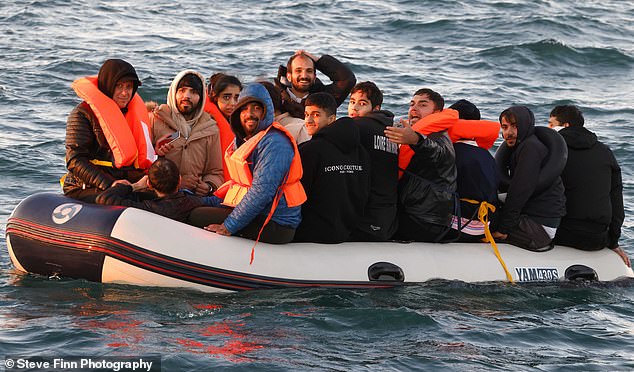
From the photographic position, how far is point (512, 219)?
26.9 feet

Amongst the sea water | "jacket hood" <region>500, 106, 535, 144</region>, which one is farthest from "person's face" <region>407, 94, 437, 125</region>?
the sea water

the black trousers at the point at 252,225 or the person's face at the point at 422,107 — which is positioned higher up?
the person's face at the point at 422,107

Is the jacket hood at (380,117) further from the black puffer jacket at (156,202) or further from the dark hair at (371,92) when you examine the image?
the black puffer jacket at (156,202)

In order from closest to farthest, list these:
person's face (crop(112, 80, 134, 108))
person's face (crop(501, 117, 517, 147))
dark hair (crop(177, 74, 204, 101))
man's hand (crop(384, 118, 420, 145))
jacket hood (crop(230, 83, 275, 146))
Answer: jacket hood (crop(230, 83, 275, 146)), man's hand (crop(384, 118, 420, 145)), person's face (crop(112, 80, 134, 108)), dark hair (crop(177, 74, 204, 101)), person's face (crop(501, 117, 517, 147))

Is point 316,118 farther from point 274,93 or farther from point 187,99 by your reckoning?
point 187,99

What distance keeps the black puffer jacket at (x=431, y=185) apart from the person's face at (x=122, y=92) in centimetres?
224

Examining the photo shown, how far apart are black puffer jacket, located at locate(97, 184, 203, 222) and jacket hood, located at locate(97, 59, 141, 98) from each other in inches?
29.1

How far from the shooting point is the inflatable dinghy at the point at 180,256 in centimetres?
718

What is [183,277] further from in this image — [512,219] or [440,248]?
[512,219]

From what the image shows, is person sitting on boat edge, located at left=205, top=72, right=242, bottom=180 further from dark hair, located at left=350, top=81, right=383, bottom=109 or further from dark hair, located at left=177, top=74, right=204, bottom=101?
dark hair, located at left=350, top=81, right=383, bottom=109

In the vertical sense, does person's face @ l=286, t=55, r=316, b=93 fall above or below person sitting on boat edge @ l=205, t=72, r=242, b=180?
above

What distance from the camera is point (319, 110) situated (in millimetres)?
7406

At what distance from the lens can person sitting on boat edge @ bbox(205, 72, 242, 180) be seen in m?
8.32

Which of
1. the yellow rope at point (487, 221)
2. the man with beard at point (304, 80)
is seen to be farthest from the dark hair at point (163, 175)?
the yellow rope at point (487, 221)
